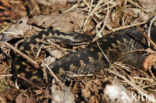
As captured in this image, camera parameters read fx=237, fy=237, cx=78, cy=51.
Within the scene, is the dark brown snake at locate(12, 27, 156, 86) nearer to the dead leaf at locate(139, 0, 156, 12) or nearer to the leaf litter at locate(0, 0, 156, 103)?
the leaf litter at locate(0, 0, 156, 103)

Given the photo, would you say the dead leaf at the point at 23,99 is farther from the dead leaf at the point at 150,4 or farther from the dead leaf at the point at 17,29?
the dead leaf at the point at 150,4

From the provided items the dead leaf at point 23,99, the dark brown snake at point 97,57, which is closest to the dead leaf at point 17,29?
the dark brown snake at point 97,57

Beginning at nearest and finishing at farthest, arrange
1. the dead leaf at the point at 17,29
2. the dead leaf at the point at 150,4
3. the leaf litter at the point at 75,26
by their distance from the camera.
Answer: the leaf litter at the point at 75,26
the dead leaf at the point at 17,29
the dead leaf at the point at 150,4

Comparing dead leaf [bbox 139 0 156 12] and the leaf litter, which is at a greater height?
dead leaf [bbox 139 0 156 12]

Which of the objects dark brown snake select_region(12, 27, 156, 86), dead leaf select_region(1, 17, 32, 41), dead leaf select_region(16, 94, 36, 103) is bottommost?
dead leaf select_region(16, 94, 36, 103)

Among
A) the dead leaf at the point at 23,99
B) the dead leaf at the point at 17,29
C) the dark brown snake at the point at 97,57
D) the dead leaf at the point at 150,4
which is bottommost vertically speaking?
the dead leaf at the point at 23,99

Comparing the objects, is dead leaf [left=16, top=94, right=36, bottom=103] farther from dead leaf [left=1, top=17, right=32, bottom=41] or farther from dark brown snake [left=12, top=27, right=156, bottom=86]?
dead leaf [left=1, top=17, right=32, bottom=41]

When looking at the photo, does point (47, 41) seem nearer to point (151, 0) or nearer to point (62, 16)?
point (62, 16)

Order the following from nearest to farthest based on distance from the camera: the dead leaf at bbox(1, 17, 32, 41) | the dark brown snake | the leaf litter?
the leaf litter → the dark brown snake → the dead leaf at bbox(1, 17, 32, 41)

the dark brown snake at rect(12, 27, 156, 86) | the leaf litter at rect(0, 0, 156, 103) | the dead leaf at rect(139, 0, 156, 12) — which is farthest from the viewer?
the dead leaf at rect(139, 0, 156, 12)

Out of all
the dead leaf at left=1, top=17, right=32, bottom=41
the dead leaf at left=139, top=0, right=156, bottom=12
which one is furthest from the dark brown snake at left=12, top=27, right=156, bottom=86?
the dead leaf at left=139, top=0, right=156, bottom=12

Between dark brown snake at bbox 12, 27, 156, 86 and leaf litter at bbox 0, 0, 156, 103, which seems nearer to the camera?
leaf litter at bbox 0, 0, 156, 103

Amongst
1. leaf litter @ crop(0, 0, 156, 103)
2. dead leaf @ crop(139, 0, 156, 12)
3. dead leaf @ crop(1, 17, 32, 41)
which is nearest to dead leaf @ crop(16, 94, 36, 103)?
leaf litter @ crop(0, 0, 156, 103)

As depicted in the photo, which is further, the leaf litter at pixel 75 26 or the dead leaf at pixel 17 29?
the dead leaf at pixel 17 29
